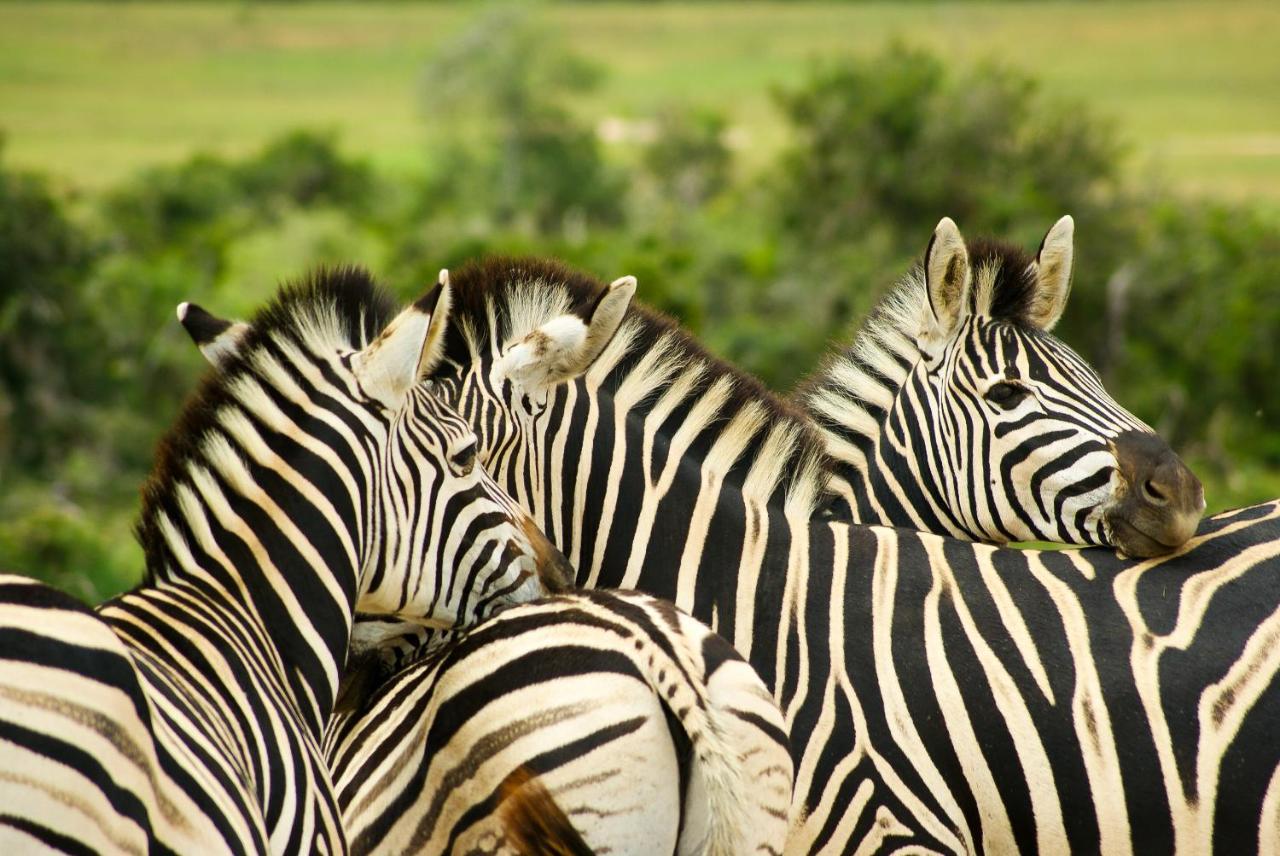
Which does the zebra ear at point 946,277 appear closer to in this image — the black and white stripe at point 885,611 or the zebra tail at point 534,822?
the black and white stripe at point 885,611

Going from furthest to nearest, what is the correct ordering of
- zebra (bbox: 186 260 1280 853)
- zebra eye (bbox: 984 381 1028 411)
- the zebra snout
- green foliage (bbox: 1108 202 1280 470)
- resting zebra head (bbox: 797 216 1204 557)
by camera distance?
1. green foliage (bbox: 1108 202 1280 470)
2. zebra eye (bbox: 984 381 1028 411)
3. resting zebra head (bbox: 797 216 1204 557)
4. the zebra snout
5. zebra (bbox: 186 260 1280 853)

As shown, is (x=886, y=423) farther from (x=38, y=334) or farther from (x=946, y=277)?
(x=38, y=334)

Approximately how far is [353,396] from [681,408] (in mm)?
1231

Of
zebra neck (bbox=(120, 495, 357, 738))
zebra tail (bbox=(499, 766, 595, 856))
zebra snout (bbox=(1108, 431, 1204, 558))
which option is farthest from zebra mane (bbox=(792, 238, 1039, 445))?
zebra tail (bbox=(499, 766, 595, 856))

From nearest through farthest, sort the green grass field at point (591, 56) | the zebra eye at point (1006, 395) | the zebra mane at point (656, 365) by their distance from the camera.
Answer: the zebra mane at point (656, 365) → the zebra eye at point (1006, 395) → the green grass field at point (591, 56)

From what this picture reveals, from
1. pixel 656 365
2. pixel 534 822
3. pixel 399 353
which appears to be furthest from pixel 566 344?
pixel 534 822

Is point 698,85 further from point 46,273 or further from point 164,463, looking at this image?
point 164,463

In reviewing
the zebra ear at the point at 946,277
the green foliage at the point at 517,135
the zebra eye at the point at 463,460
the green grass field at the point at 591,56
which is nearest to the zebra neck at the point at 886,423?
the zebra ear at the point at 946,277

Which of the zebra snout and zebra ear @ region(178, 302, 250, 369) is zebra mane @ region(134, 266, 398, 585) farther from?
the zebra snout

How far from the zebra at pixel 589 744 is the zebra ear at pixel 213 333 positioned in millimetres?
979

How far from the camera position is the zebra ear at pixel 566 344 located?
13.8ft

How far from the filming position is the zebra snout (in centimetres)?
442

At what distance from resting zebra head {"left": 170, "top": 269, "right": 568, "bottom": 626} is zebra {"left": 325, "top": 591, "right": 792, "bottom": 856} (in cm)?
28

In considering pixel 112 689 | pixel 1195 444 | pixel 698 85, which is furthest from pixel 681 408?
pixel 698 85
